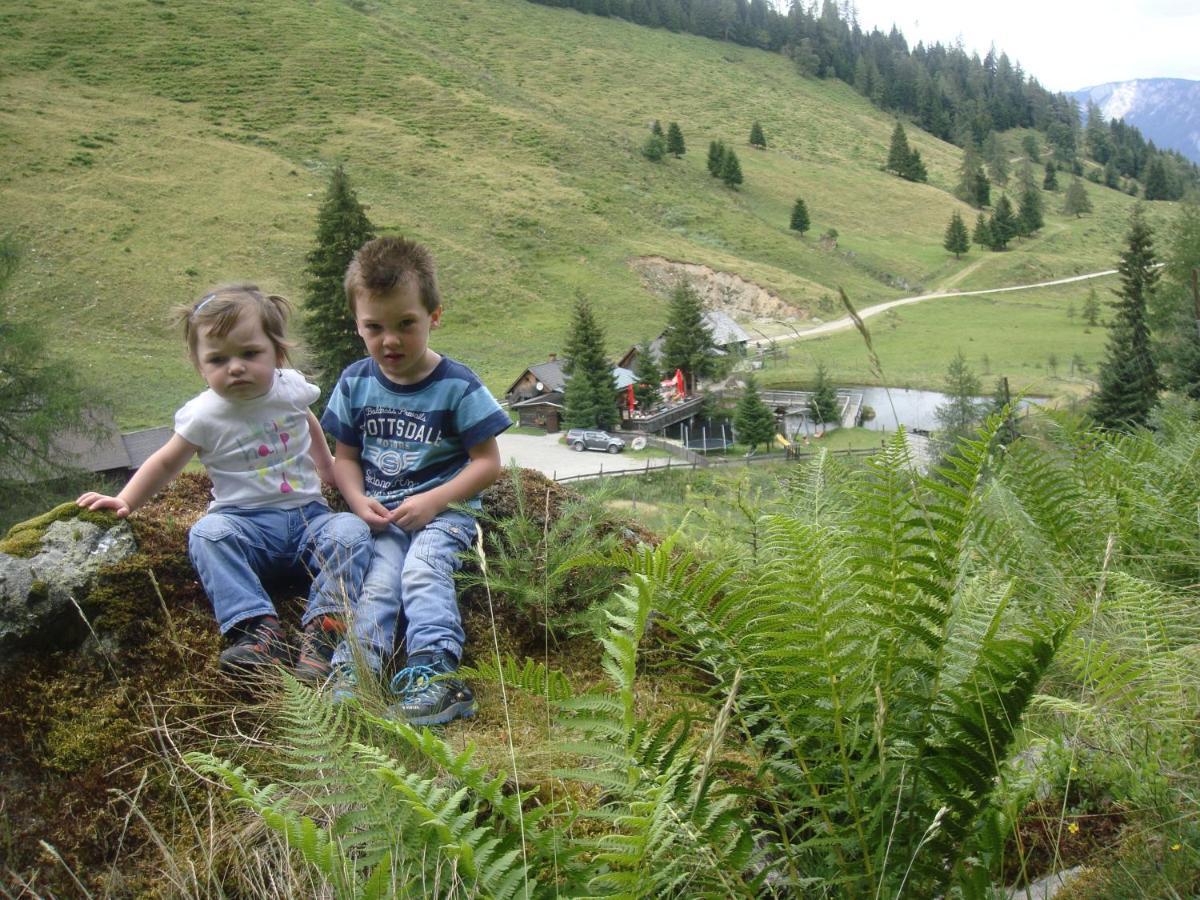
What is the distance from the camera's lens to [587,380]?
134 feet

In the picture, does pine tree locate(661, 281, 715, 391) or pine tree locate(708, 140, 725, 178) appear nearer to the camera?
pine tree locate(661, 281, 715, 391)

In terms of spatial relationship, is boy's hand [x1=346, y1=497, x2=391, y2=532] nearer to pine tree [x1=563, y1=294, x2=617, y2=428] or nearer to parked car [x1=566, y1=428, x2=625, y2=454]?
parked car [x1=566, y1=428, x2=625, y2=454]

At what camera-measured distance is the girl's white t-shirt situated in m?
3.35

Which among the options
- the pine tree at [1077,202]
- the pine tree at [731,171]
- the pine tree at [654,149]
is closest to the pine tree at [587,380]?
the pine tree at [654,149]

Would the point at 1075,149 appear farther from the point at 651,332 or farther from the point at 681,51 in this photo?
the point at 651,332

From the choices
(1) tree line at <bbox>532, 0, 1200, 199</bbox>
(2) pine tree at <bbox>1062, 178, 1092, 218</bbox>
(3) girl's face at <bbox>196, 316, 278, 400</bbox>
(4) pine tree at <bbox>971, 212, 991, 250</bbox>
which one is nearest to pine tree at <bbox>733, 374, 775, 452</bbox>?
(3) girl's face at <bbox>196, 316, 278, 400</bbox>

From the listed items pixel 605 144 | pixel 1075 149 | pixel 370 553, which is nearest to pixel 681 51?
pixel 605 144

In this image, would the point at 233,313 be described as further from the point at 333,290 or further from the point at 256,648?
the point at 333,290

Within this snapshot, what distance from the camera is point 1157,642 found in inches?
79.2

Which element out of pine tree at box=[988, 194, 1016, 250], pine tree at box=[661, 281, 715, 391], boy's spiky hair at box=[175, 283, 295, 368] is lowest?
pine tree at box=[661, 281, 715, 391]

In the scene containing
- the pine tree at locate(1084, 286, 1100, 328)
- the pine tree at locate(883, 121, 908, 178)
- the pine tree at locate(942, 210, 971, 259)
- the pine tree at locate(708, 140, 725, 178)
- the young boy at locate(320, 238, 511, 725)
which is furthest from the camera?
the pine tree at locate(883, 121, 908, 178)

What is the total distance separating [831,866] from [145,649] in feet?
7.89

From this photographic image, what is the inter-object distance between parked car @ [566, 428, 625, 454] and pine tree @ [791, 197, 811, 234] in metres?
51.3

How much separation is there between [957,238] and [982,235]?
10.0 feet
